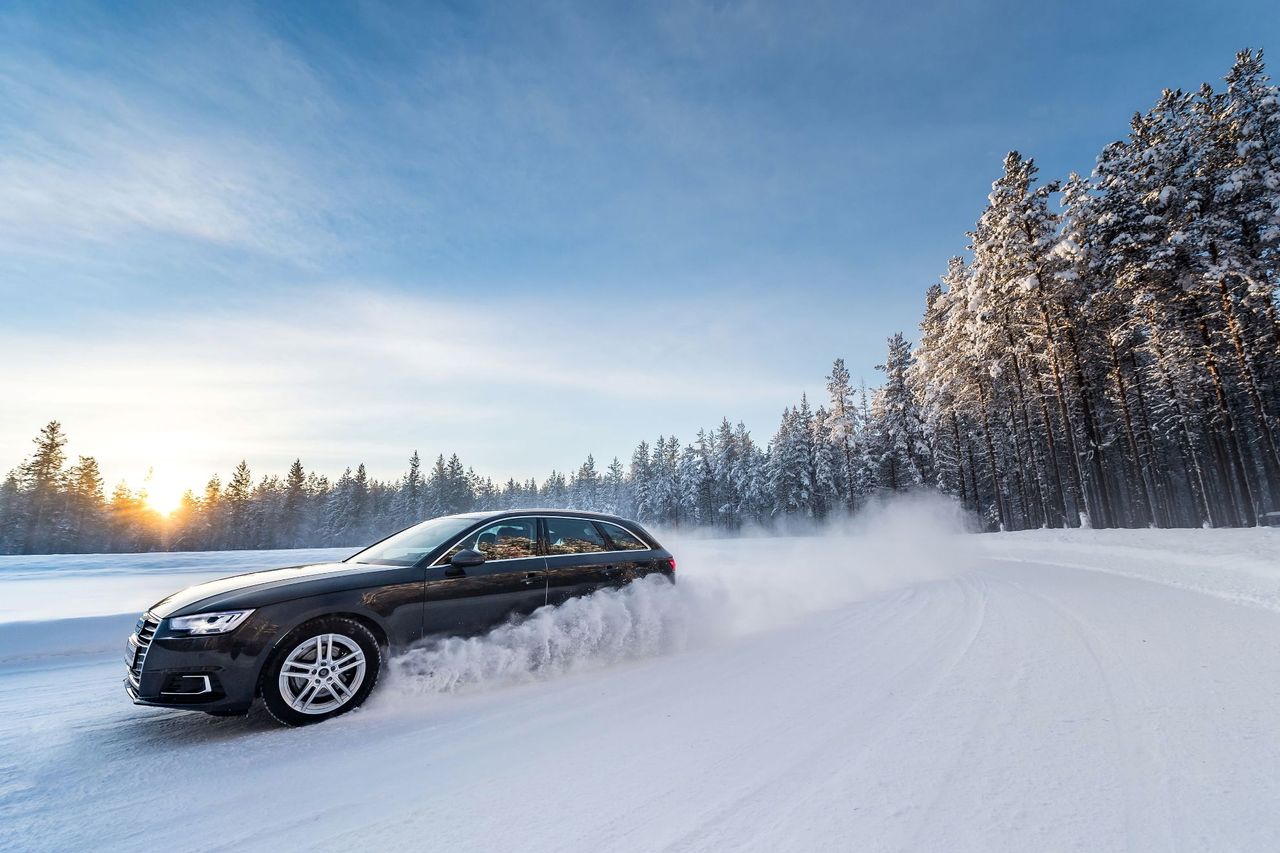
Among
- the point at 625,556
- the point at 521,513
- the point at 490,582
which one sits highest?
the point at 521,513

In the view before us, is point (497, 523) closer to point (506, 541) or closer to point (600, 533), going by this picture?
point (506, 541)

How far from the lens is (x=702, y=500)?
78.6 meters

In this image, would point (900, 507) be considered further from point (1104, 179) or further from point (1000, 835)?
point (1000, 835)

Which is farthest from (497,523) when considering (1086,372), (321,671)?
(1086,372)

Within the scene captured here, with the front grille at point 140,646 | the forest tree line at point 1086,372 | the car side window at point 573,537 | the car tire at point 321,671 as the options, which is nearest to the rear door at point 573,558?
the car side window at point 573,537

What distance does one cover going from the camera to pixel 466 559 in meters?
5.28

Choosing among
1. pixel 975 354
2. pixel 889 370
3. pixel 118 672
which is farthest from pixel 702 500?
pixel 118 672

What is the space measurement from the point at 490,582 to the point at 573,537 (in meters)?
1.25

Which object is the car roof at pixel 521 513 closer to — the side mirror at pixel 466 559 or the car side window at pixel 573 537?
the car side window at pixel 573 537

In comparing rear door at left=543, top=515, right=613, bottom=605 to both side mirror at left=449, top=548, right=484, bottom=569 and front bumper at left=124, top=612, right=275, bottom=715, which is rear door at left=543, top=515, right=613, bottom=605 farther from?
front bumper at left=124, top=612, right=275, bottom=715

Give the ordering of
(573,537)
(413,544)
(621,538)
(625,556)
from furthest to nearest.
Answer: (621,538), (625,556), (573,537), (413,544)

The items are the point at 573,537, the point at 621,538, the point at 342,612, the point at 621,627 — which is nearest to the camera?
the point at 342,612

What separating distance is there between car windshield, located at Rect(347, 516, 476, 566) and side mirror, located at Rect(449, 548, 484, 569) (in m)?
0.31

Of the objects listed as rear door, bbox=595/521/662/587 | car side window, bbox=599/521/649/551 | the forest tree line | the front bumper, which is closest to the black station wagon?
the front bumper
